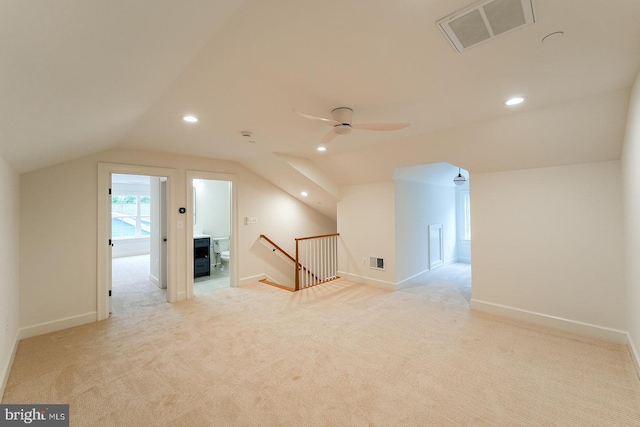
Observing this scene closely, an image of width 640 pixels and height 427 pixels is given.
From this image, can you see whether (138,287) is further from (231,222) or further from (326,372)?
(326,372)

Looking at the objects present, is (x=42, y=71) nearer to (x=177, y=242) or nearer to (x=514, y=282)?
(x=177, y=242)

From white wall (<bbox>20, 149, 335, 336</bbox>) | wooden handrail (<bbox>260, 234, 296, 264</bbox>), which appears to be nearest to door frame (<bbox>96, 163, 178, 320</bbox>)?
white wall (<bbox>20, 149, 335, 336</bbox>)

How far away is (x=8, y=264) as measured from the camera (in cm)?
252

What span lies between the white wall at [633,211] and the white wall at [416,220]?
107 inches

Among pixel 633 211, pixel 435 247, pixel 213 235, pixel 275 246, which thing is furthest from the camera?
pixel 213 235

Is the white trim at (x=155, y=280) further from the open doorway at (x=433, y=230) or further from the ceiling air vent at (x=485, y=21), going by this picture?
the ceiling air vent at (x=485, y=21)

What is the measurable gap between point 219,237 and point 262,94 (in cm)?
518

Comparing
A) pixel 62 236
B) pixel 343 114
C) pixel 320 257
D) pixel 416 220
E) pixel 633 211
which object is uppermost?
pixel 343 114

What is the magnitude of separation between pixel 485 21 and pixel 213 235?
264 inches

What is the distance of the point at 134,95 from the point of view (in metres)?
1.91

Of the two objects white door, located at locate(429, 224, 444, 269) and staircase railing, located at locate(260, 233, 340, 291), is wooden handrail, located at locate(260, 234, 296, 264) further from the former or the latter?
white door, located at locate(429, 224, 444, 269)

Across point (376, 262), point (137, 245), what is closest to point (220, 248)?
point (376, 262)
